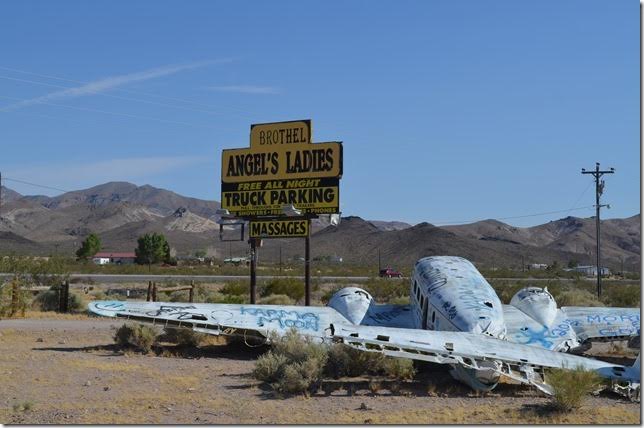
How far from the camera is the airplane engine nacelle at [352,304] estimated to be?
2022cm

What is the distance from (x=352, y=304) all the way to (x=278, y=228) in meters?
6.50

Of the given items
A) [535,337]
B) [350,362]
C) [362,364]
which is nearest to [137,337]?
[350,362]

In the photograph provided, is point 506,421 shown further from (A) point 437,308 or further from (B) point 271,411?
(A) point 437,308

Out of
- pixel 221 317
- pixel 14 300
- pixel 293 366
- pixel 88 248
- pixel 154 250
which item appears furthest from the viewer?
pixel 88 248

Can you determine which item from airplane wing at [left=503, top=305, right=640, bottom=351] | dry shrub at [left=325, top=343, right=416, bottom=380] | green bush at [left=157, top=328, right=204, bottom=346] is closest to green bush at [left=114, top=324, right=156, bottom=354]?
green bush at [left=157, top=328, right=204, bottom=346]

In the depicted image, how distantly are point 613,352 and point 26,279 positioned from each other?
29.8 metres

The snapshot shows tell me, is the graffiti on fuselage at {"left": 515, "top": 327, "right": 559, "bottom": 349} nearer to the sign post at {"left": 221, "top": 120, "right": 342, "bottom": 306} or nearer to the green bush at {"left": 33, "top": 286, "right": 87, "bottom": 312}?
the sign post at {"left": 221, "top": 120, "right": 342, "bottom": 306}

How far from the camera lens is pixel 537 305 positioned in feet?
62.0

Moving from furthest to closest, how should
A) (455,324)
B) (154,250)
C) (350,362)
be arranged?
(154,250), (350,362), (455,324)

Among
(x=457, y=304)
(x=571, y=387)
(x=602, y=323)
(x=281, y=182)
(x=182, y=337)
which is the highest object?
(x=281, y=182)

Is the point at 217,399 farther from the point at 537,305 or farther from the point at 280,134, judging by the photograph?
the point at 280,134

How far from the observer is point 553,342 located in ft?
57.1

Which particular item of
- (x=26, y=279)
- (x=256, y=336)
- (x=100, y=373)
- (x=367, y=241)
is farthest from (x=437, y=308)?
(x=367, y=241)

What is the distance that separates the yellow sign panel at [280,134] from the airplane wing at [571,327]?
958 cm
